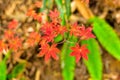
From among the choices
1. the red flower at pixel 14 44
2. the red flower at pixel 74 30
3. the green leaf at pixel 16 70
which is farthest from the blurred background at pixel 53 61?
the red flower at pixel 74 30

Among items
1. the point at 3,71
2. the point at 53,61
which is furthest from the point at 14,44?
the point at 53,61

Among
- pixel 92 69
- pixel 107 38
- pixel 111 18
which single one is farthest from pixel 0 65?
pixel 111 18

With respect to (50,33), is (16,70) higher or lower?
lower

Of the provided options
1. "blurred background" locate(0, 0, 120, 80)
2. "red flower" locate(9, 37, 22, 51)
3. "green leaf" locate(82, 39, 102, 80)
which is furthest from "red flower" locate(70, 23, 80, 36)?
"blurred background" locate(0, 0, 120, 80)

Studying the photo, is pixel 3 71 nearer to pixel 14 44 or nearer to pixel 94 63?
pixel 14 44

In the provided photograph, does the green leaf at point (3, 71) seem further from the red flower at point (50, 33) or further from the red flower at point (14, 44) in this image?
the red flower at point (50, 33)

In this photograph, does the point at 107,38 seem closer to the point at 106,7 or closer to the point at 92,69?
the point at 92,69

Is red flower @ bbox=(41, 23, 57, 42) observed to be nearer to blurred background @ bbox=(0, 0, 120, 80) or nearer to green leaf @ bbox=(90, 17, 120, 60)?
green leaf @ bbox=(90, 17, 120, 60)

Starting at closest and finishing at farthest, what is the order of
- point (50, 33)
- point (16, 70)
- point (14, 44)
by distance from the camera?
point (50, 33)
point (14, 44)
point (16, 70)
